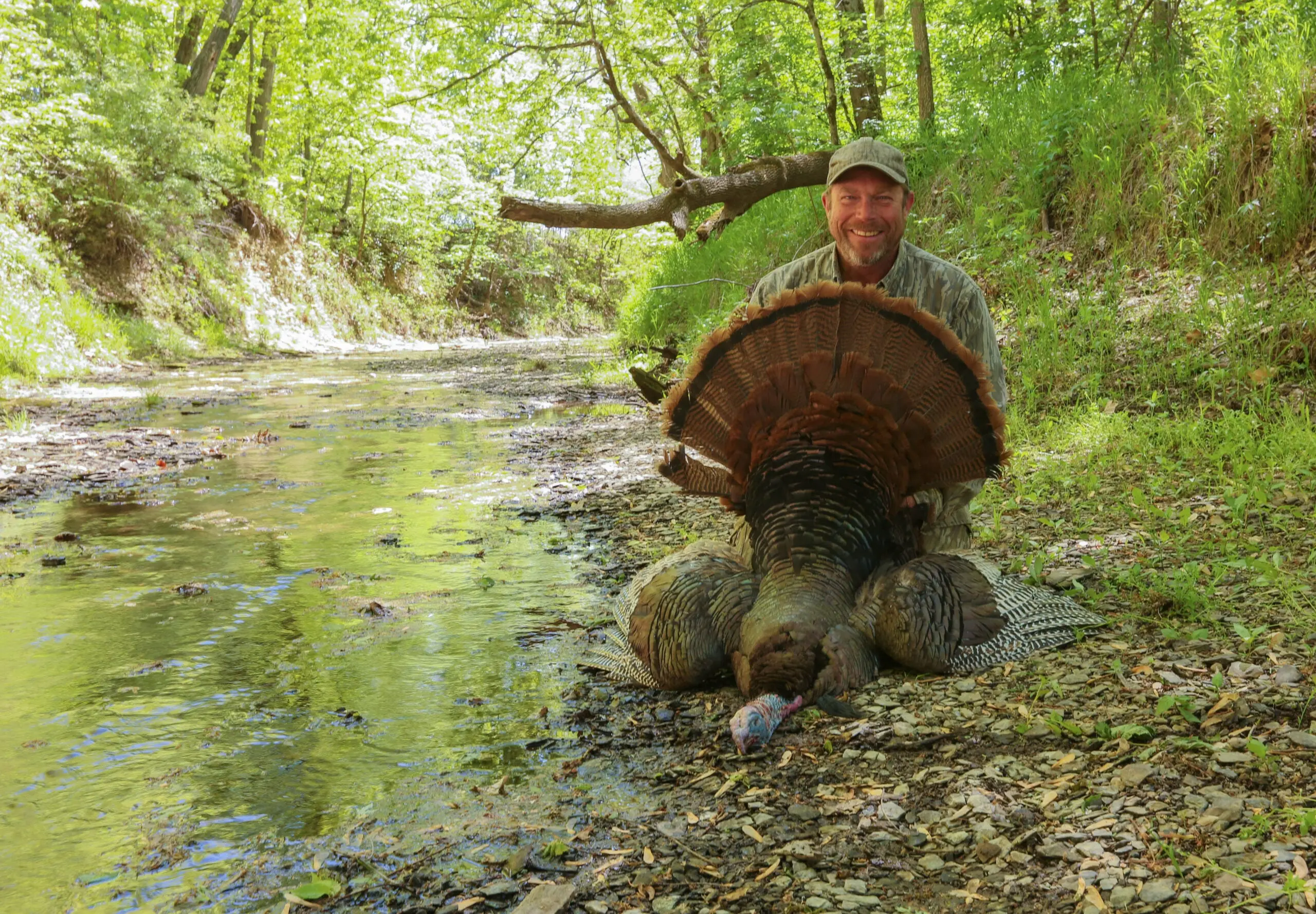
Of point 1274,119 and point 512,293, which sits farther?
point 512,293

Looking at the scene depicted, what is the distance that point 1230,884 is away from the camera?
2.02m

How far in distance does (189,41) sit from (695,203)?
1809 centimetres

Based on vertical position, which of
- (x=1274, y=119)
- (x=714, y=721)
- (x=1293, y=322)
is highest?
(x=1274, y=119)

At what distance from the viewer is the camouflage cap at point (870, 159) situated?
13.1 feet

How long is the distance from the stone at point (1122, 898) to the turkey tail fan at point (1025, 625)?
4.17ft

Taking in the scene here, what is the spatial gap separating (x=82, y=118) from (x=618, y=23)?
9631 mm

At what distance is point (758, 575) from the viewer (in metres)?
3.57

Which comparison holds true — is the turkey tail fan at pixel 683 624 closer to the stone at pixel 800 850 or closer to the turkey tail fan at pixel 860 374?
the turkey tail fan at pixel 860 374

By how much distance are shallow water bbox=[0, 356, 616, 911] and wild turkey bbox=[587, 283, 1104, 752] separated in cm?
64

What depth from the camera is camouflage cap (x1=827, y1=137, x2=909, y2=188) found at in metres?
3.99

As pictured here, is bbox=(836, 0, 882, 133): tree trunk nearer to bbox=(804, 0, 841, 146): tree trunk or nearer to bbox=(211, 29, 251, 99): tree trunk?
bbox=(804, 0, 841, 146): tree trunk

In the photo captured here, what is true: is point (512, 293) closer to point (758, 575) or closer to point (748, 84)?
point (748, 84)

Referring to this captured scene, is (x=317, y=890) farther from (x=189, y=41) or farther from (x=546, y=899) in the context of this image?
(x=189, y=41)

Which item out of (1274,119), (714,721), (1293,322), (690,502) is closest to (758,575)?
(714,721)
